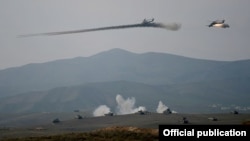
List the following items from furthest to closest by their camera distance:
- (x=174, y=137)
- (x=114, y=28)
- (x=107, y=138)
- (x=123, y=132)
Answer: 1. (x=123, y=132)
2. (x=107, y=138)
3. (x=114, y=28)
4. (x=174, y=137)

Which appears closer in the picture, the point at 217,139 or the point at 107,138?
the point at 217,139

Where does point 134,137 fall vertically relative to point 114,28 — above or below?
below

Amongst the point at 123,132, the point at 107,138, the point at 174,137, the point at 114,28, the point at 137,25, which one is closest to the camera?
the point at 174,137

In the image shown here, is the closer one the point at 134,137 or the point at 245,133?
the point at 245,133

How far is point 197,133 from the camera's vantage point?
44594 mm

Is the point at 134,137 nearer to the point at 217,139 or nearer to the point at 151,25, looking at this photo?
the point at 151,25

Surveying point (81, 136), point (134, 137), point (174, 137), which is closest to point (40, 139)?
point (81, 136)

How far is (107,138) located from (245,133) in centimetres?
3228

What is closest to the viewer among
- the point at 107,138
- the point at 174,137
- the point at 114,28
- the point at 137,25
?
the point at 174,137

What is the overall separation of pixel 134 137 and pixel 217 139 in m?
29.0

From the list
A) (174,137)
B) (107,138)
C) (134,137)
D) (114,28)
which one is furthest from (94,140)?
(174,137)

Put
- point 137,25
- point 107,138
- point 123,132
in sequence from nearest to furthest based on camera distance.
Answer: point 137,25
point 107,138
point 123,132

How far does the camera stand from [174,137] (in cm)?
4366

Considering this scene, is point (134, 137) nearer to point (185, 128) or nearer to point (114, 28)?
point (114, 28)
